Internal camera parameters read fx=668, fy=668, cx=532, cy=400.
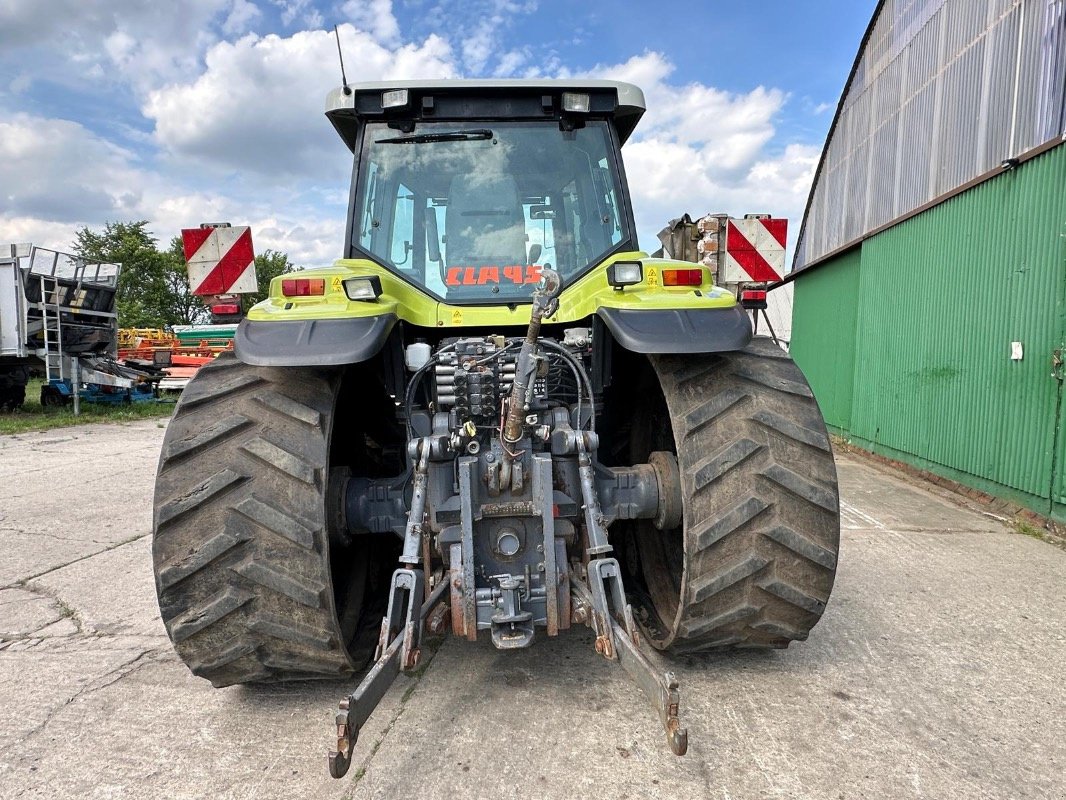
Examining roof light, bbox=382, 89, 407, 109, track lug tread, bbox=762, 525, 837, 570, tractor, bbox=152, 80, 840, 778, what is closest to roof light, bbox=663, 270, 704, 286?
tractor, bbox=152, 80, 840, 778

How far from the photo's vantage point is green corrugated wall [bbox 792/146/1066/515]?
16.9ft

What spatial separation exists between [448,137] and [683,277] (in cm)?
134

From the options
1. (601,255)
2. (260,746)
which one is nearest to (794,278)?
(601,255)

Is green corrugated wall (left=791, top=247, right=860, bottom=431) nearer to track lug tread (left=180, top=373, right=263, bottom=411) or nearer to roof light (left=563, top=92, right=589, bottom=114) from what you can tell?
roof light (left=563, top=92, right=589, bottom=114)

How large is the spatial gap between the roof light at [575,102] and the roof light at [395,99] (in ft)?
2.41

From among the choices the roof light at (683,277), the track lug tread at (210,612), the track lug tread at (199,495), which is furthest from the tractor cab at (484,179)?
the track lug tread at (210,612)

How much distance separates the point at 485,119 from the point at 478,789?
272cm

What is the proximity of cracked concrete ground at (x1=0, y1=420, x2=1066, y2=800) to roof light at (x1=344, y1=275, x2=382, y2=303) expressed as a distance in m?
1.48

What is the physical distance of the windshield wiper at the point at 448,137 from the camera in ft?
10.1

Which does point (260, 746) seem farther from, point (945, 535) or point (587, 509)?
point (945, 535)

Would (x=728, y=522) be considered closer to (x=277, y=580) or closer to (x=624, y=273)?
(x=624, y=273)

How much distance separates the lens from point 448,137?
3.10 meters

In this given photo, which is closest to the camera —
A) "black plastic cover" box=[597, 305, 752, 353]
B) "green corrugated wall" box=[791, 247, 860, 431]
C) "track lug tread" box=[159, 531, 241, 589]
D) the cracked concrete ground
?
the cracked concrete ground

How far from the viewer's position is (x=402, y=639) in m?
2.02
